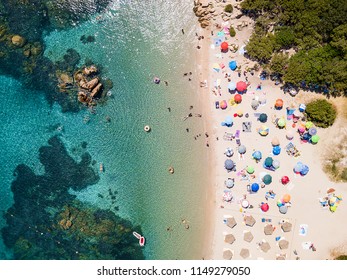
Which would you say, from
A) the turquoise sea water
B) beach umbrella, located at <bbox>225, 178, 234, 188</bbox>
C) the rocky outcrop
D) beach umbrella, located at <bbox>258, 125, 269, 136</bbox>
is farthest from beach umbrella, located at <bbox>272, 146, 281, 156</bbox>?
the rocky outcrop

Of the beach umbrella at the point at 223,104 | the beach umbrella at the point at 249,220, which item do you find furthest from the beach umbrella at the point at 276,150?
the beach umbrella at the point at 249,220

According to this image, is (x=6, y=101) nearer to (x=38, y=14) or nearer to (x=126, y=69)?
(x=38, y=14)

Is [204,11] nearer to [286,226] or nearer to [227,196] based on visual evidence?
[227,196]

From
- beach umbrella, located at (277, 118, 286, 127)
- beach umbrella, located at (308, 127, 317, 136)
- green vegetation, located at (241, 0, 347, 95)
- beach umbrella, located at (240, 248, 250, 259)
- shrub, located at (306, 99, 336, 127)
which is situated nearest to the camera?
green vegetation, located at (241, 0, 347, 95)

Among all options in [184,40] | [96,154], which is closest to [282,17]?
[184,40]

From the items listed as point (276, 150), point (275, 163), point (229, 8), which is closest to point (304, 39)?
point (229, 8)

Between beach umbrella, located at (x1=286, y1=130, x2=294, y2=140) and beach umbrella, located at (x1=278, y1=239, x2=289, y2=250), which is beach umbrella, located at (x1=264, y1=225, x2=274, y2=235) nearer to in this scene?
beach umbrella, located at (x1=278, y1=239, x2=289, y2=250)

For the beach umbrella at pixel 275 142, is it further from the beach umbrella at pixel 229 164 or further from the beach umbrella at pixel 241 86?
the beach umbrella at pixel 241 86
